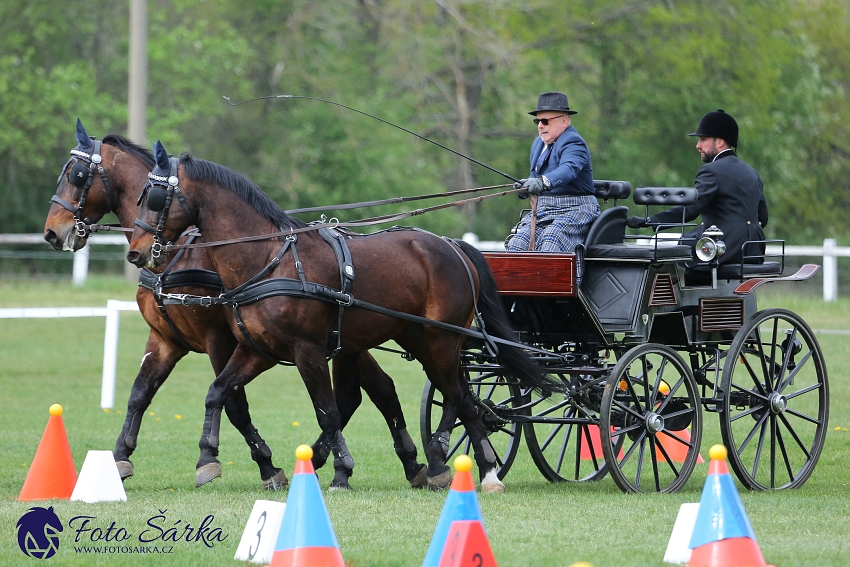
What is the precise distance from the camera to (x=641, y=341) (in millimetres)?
7613

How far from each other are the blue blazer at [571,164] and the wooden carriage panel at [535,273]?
0.52 metres

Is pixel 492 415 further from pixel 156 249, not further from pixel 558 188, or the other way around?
→ pixel 156 249

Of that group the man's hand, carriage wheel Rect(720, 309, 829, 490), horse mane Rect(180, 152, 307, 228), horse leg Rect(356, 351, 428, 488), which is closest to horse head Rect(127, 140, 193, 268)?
horse mane Rect(180, 152, 307, 228)

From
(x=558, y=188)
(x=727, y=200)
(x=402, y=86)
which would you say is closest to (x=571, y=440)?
(x=727, y=200)

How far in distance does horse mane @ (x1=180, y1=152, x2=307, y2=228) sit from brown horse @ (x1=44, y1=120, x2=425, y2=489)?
0.55 meters

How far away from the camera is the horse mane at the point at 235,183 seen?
23.1 feet

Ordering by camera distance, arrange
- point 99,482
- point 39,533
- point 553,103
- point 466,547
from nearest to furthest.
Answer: point 466,547 → point 39,533 → point 99,482 → point 553,103

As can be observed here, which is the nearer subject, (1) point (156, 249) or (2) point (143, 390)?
(1) point (156, 249)

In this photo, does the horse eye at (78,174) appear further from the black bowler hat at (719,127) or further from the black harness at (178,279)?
the black bowler hat at (719,127)

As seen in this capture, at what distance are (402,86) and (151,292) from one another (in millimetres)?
20498

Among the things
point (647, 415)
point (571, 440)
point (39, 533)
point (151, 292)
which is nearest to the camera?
point (39, 533)

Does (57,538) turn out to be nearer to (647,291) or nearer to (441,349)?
(441,349)

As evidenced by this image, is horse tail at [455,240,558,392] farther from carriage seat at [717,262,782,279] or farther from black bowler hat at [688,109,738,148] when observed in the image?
black bowler hat at [688,109,738,148]

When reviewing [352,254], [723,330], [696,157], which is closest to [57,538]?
[352,254]
